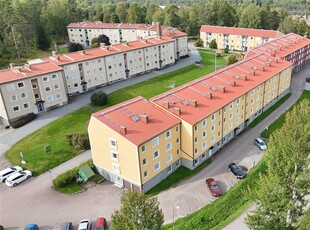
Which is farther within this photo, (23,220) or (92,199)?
(92,199)

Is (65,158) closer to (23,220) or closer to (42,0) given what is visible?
(23,220)

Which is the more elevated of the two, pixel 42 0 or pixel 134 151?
pixel 42 0

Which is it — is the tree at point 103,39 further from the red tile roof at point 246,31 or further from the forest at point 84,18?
the red tile roof at point 246,31

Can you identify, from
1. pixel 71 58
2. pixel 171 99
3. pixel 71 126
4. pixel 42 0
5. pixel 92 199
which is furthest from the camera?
pixel 42 0

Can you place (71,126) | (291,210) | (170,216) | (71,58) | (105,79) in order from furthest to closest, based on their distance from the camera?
1. (105,79)
2. (71,58)
3. (71,126)
4. (170,216)
5. (291,210)

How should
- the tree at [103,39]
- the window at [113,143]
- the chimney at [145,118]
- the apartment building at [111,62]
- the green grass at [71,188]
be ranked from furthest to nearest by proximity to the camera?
the tree at [103,39] → the apartment building at [111,62] → the green grass at [71,188] → the chimney at [145,118] → the window at [113,143]

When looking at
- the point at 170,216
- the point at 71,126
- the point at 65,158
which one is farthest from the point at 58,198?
the point at 71,126

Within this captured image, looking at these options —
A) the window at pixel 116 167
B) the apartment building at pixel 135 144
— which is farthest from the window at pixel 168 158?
the window at pixel 116 167
